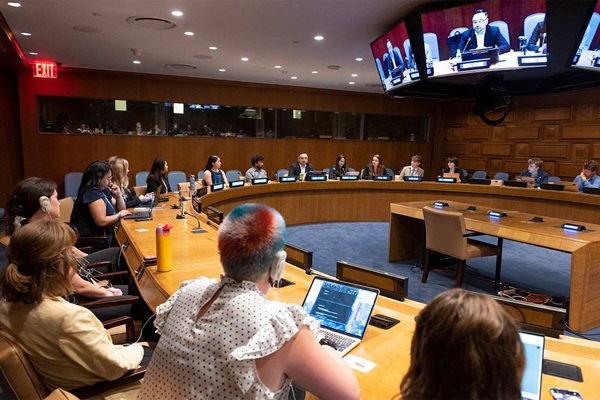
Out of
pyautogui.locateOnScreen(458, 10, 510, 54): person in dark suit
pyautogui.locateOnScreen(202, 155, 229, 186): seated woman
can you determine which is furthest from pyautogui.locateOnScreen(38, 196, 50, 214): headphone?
pyautogui.locateOnScreen(458, 10, 510, 54): person in dark suit

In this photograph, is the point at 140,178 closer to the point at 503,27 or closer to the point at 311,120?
the point at 311,120

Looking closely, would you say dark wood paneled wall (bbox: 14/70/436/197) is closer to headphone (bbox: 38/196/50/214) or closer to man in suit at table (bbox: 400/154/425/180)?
man in suit at table (bbox: 400/154/425/180)

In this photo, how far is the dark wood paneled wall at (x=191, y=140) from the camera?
751cm

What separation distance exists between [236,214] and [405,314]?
1036 mm

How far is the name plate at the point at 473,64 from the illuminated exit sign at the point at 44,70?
6.68m

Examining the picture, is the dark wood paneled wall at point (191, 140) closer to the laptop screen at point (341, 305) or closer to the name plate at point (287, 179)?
the name plate at point (287, 179)

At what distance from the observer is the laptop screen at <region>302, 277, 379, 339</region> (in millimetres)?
1507

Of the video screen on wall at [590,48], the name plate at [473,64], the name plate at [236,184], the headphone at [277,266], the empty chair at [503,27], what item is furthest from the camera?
the name plate at [236,184]

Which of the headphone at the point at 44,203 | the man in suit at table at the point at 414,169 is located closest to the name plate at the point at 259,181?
the man in suit at table at the point at 414,169

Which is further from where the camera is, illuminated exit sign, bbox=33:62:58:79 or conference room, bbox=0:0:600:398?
illuminated exit sign, bbox=33:62:58:79

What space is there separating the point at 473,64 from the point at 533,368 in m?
3.44

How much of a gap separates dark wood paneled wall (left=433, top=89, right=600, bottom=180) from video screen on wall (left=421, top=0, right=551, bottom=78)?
5.06 meters

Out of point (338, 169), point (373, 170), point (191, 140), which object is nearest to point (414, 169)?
point (373, 170)

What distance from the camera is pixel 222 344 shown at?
96 centimetres
